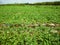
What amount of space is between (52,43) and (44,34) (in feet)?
4.39

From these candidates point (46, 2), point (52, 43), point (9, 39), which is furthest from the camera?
point (46, 2)

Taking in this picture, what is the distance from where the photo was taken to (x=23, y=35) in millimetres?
7676

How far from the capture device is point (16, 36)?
7555mm

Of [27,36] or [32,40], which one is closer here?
[32,40]

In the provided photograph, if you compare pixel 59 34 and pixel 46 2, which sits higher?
pixel 59 34

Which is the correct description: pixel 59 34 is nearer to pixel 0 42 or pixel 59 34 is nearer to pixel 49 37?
pixel 49 37

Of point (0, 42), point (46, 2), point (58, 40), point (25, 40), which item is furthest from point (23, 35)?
point (46, 2)

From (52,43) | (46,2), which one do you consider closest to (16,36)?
(52,43)

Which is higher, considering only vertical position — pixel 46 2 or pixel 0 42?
pixel 0 42

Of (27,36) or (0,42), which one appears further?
(27,36)

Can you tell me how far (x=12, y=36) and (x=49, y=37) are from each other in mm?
2099

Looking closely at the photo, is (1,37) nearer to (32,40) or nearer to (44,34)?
(32,40)

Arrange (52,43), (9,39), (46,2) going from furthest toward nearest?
(46,2)
(9,39)
(52,43)

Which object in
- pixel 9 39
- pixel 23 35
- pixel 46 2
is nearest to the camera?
pixel 9 39
